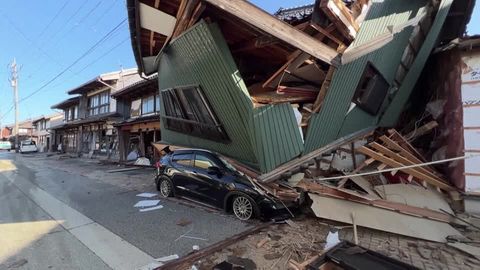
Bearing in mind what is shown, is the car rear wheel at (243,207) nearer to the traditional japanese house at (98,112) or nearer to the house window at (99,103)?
the traditional japanese house at (98,112)

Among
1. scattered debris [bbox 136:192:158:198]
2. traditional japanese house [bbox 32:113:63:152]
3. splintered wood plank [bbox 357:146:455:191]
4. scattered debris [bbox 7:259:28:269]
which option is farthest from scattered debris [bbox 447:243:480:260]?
traditional japanese house [bbox 32:113:63:152]

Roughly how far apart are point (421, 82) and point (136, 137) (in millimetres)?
16961

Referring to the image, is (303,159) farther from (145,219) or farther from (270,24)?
(145,219)

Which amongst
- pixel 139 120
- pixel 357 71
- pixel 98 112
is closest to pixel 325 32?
pixel 357 71

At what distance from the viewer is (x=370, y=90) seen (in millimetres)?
7867

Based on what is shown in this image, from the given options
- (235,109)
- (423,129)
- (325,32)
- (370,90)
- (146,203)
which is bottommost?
(146,203)

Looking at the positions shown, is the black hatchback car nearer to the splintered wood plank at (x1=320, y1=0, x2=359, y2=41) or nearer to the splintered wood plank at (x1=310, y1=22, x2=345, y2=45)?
the splintered wood plank at (x1=310, y1=22, x2=345, y2=45)

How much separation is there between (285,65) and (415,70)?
4860mm

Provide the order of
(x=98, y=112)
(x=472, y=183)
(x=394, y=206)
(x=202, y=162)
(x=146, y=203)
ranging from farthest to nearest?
(x=98, y=112), (x=146, y=203), (x=202, y=162), (x=472, y=183), (x=394, y=206)

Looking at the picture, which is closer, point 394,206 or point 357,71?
point 394,206

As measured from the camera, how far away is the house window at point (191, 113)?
7930 millimetres

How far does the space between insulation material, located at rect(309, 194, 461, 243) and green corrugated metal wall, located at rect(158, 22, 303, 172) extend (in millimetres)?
1501

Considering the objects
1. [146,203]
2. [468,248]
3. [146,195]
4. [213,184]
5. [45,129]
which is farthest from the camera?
[45,129]

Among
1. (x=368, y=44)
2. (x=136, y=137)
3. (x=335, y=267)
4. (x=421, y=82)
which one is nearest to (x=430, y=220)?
(x=335, y=267)
